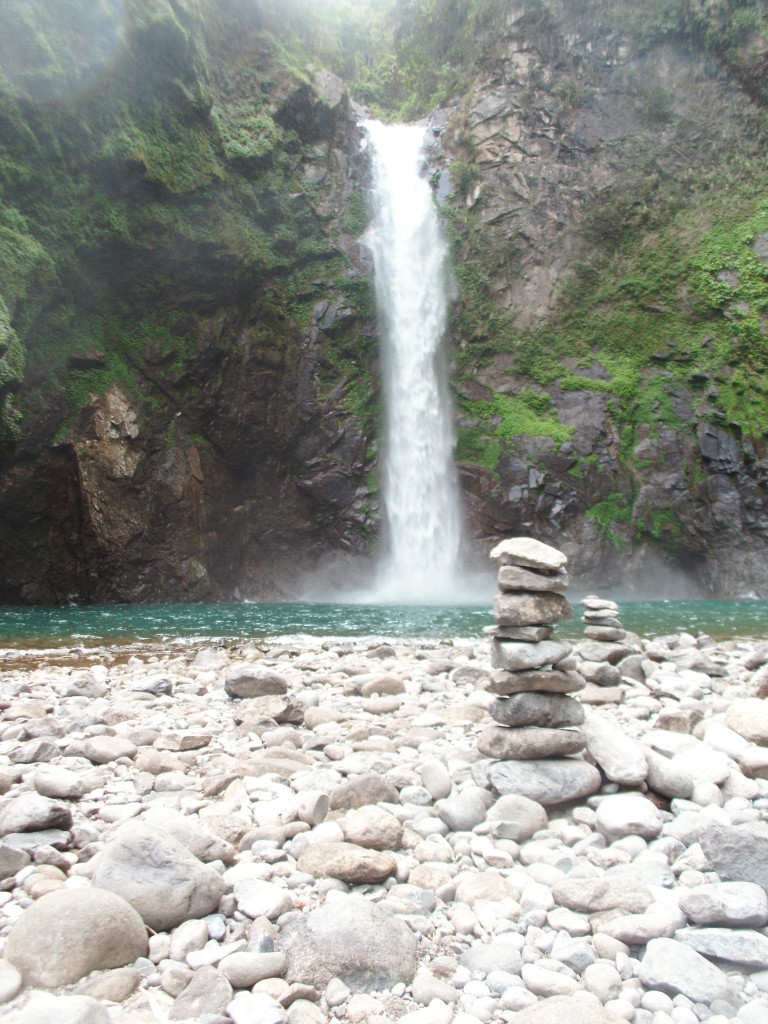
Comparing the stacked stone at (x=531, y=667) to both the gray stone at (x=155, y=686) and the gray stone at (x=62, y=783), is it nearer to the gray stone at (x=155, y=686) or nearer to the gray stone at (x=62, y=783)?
the gray stone at (x=62, y=783)

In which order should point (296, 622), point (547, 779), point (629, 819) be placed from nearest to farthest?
point (629, 819) < point (547, 779) < point (296, 622)

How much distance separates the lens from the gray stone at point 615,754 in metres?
3.45

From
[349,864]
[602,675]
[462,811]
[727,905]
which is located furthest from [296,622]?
[727,905]

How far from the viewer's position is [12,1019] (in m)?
1.62

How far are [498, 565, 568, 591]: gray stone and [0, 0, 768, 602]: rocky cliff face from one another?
13497 mm

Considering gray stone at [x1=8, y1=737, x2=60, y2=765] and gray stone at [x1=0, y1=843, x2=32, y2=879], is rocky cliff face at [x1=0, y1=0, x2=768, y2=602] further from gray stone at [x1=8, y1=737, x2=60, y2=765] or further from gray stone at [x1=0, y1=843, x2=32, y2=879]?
gray stone at [x1=0, y1=843, x2=32, y2=879]

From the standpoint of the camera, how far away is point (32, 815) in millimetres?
2770

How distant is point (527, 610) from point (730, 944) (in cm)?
210

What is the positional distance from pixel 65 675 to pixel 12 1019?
6155 mm

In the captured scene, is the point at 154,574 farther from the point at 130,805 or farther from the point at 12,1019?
the point at 12,1019

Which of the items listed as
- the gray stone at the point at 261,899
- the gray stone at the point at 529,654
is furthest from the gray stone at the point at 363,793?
the gray stone at the point at 529,654

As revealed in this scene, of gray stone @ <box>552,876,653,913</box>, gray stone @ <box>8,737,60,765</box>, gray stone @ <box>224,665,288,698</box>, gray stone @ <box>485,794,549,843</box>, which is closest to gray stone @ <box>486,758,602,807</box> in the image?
gray stone @ <box>485,794,549,843</box>

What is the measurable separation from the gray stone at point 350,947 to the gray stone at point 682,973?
0.72 metres

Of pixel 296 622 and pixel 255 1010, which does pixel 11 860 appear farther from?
pixel 296 622
